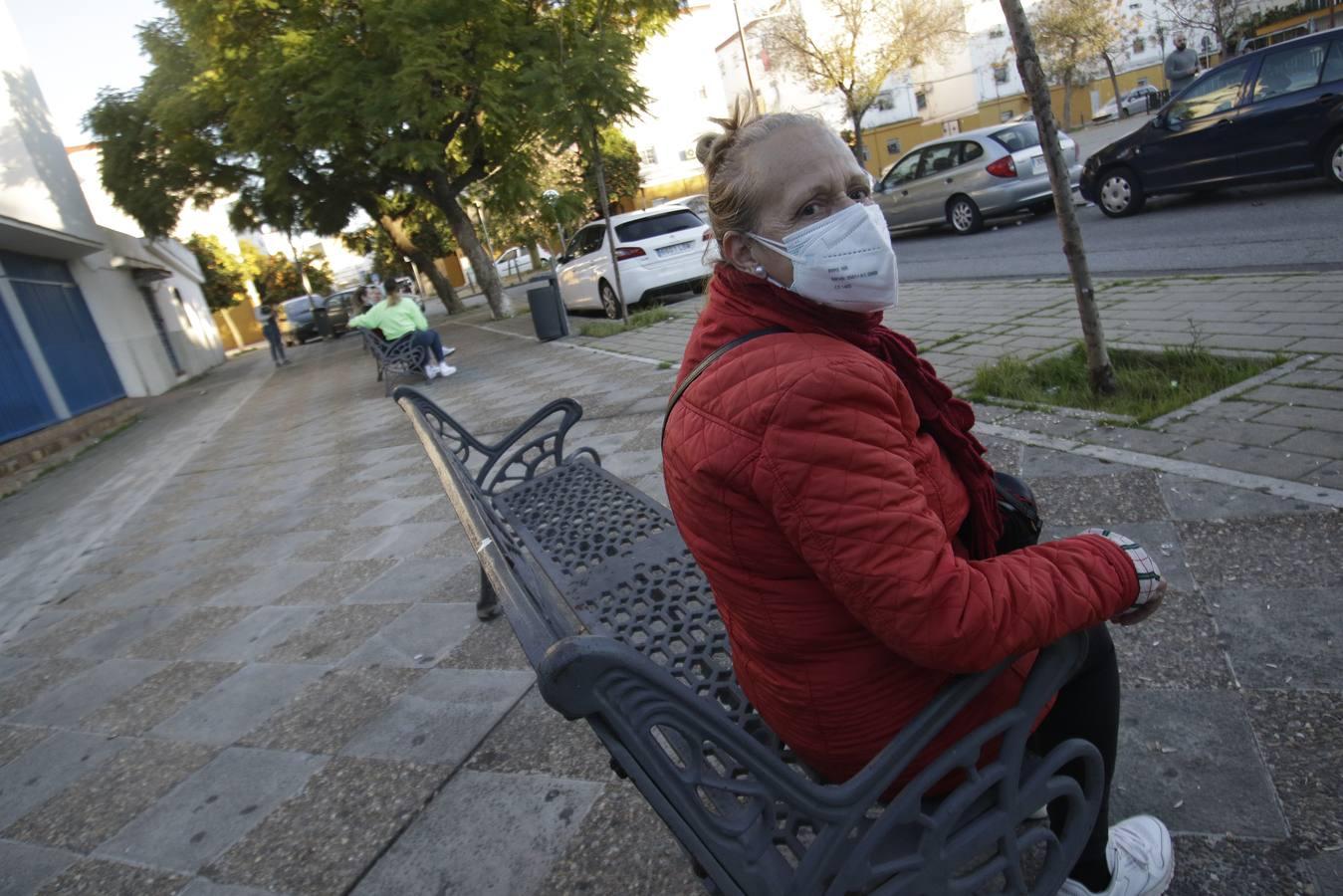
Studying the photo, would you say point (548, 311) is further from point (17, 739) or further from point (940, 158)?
point (17, 739)

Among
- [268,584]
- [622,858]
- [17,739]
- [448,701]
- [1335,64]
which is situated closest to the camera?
[622,858]

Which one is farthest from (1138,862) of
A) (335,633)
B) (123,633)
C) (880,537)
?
(123,633)

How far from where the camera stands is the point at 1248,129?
30.8 feet

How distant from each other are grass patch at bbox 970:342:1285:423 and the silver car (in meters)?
8.31

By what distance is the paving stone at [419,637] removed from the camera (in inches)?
136

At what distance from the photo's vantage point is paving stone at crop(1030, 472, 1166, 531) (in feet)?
10.6

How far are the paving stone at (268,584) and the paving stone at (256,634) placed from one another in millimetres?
209

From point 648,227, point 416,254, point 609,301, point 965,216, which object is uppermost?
point 416,254

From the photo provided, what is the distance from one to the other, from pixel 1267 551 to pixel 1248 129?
889cm

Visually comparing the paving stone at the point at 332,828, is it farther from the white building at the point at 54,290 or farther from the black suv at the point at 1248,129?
the white building at the point at 54,290

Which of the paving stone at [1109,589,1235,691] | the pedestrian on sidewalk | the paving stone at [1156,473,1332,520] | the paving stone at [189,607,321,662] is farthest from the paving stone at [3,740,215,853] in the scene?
the pedestrian on sidewalk

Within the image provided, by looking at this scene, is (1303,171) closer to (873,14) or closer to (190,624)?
(190,624)

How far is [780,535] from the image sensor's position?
135 centimetres

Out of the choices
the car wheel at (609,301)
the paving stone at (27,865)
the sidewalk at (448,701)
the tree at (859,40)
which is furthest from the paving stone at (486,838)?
the tree at (859,40)
